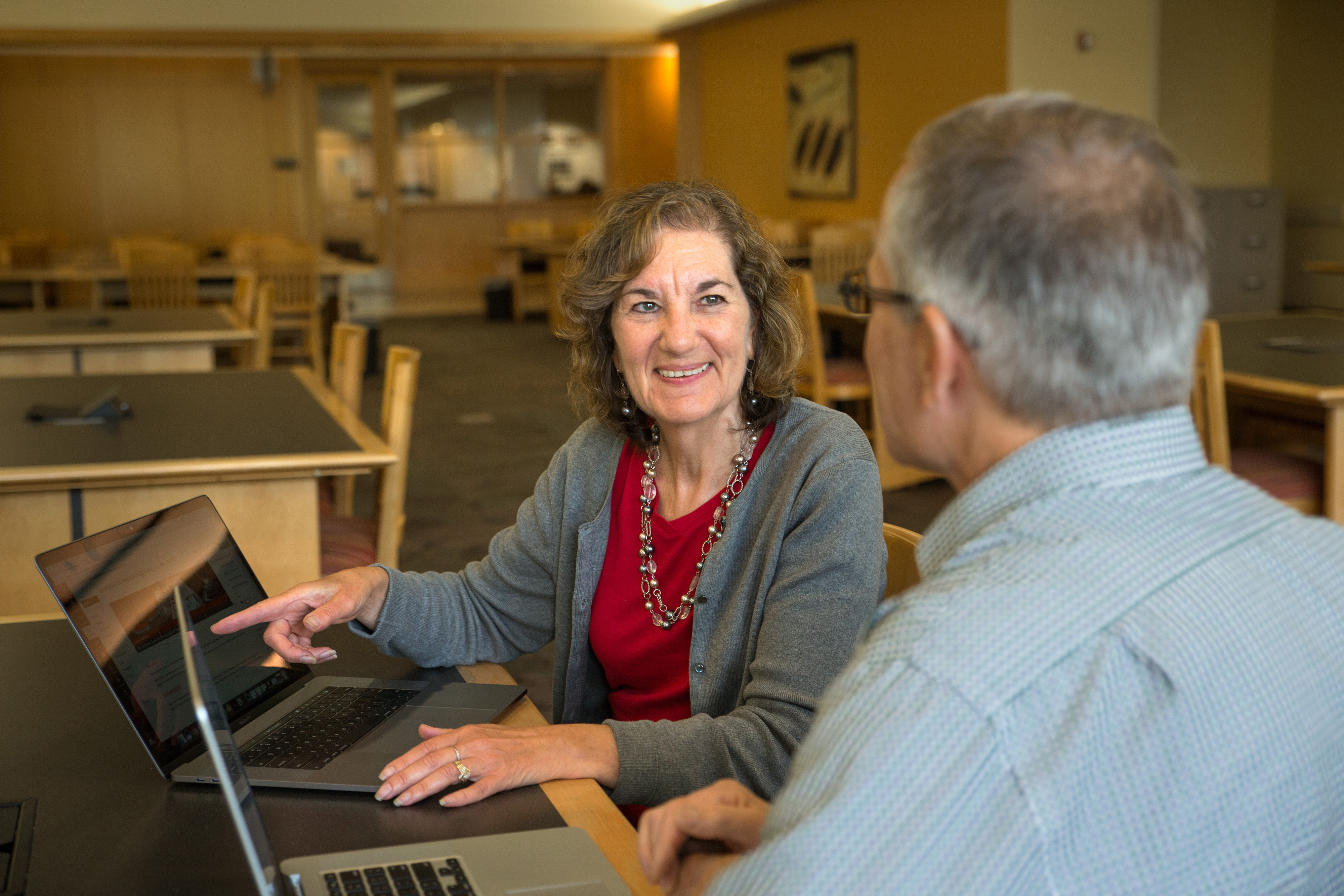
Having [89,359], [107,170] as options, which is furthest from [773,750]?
[107,170]

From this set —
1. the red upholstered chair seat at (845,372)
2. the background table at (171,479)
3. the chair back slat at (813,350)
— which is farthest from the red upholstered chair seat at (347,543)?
the red upholstered chair seat at (845,372)

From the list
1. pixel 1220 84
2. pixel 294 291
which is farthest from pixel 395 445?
pixel 1220 84

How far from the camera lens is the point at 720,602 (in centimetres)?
151

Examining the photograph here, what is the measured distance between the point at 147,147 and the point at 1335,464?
13.9 m

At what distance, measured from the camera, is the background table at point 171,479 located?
8.21 ft

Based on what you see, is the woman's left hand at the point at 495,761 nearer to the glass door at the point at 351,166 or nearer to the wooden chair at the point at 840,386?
the wooden chair at the point at 840,386

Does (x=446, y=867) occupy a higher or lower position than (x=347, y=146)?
lower

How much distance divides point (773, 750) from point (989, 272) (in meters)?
0.71

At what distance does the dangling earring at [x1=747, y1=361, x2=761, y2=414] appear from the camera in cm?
166

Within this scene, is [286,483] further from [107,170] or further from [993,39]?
[107,170]

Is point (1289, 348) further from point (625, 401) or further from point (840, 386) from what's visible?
point (625, 401)

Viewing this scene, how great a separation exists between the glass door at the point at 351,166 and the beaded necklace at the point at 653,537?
13.7m

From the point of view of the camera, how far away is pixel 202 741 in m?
1.22

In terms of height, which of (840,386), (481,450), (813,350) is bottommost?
(481,450)
